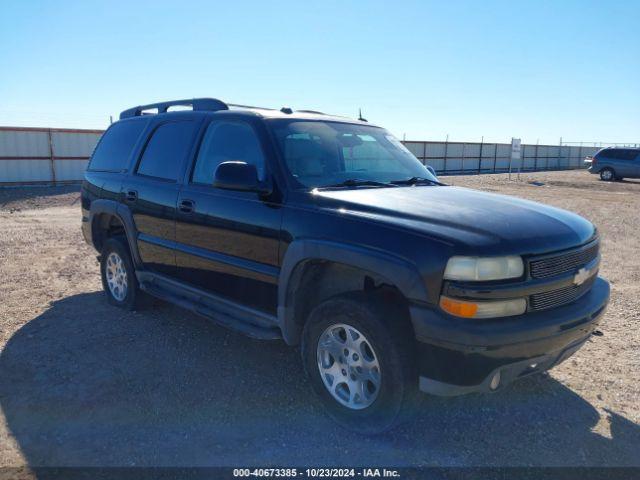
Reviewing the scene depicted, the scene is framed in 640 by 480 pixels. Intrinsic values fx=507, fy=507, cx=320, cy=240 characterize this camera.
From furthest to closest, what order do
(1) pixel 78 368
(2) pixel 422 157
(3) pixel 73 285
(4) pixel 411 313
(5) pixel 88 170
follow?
1. (2) pixel 422 157
2. (3) pixel 73 285
3. (5) pixel 88 170
4. (1) pixel 78 368
5. (4) pixel 411 313

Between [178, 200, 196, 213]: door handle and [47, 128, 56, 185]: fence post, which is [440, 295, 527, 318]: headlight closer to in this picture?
[178, 200, 196, 213]: door handle

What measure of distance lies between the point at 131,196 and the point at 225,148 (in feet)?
4.46

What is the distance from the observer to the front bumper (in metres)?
2.62

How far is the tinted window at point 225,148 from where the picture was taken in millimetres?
3848

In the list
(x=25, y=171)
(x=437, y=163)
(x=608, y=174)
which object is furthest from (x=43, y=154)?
(x=608, y=174)

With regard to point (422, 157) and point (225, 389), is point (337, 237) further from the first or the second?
point (422, 157)

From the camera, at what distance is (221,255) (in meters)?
3.91

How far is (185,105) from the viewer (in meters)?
4.84

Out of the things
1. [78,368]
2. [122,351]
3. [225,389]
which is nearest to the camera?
[225,389]

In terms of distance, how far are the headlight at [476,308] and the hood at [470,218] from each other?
0.27 m

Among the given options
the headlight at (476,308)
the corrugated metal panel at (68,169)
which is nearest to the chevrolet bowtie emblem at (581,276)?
the headlight at (476,308)

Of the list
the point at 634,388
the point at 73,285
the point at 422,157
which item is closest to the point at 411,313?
the point at 634,388

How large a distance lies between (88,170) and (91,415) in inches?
136

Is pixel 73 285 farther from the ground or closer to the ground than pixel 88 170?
closer to the ground
